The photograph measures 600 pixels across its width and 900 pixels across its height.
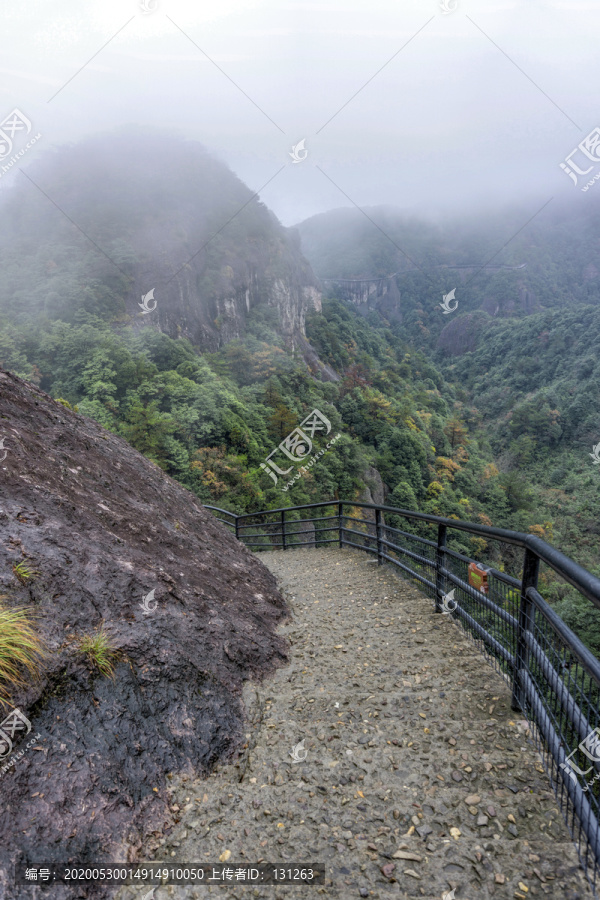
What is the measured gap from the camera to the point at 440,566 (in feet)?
11.5

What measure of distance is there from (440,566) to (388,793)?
1.97 m

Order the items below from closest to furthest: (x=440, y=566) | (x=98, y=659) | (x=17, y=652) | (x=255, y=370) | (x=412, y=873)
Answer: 1. (x=412, y=873)
2. (x=17, y=652)
3. (x=98, y=659)
4. (x=440, y=566)
5. (x=255, y=370)

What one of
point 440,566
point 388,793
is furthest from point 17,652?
point 440,566

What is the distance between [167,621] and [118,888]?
117cm

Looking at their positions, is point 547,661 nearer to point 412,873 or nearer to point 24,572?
point 412,873

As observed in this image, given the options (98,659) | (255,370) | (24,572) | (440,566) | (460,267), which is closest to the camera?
(98,659)

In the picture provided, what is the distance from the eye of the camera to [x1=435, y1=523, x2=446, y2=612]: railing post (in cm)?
335

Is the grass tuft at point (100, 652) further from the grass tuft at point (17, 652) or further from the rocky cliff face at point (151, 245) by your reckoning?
the rocky cliff face at point (151, 245)

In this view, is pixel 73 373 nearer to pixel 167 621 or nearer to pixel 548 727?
pixel 167 621

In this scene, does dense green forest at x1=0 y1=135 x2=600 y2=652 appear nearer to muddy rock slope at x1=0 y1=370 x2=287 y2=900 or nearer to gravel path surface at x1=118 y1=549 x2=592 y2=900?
gravel path surface at x1=118 y1=549 x2=592 y2=900

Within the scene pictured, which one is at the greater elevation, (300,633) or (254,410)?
(254,410)

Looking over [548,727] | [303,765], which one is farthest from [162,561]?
[548,727]

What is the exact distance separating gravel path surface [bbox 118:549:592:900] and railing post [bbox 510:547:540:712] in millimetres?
109

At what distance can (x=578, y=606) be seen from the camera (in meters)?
13.1
